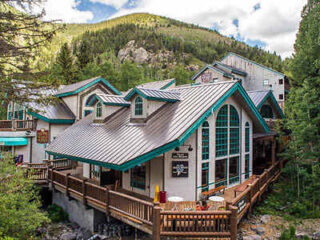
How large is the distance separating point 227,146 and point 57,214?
1114 cm

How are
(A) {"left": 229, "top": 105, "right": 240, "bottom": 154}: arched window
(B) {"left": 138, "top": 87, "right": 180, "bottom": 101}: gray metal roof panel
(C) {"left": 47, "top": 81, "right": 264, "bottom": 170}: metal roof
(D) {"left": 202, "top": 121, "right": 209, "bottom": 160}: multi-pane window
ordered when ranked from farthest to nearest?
(A) {"left": 229, "top": 105, "right": 240, "bottom": 154}: arched window < (B) {"left": 138, "top": 87, "right": 180, "bottom": 101}: gray metal roof panel < (D) {"left": 202, "top": 121, "right": 209, "bottom": 160}: multi-pane window < (C) {"left": 47, "top": 81, "right": 264, "bottom": 170}: metal roof

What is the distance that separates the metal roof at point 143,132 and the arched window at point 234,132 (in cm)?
165

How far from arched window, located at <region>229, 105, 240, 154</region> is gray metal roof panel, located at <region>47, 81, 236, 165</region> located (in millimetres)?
1920

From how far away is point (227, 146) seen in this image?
1307 cm

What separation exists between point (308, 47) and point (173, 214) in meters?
14.6

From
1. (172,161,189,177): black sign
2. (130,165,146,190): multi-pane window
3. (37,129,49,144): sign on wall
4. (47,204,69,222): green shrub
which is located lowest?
(47,204,69,222): green shrub

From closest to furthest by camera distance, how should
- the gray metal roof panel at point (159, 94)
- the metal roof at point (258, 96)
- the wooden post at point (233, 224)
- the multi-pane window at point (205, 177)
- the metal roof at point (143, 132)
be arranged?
the wooden post at point (233, 224)
the metal roof at point (143, 132)
the multi-pane window at point (205, 177)
the gray metal roof panel at point (159, 94)
the metal roof at point (258, 96)

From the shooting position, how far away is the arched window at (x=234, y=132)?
13420 mm

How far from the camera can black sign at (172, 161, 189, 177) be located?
10.8m

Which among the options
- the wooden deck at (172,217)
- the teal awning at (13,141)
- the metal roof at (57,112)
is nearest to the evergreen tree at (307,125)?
the wooden deck at (172,217)

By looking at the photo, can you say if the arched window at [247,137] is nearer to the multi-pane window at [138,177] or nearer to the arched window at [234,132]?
the arched window at [234,132]

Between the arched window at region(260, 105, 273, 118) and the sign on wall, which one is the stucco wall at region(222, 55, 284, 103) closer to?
the arched window at region(260, 105, 273, 118)

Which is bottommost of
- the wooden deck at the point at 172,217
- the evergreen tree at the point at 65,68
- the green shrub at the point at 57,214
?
the green shrub at the point at 57,214

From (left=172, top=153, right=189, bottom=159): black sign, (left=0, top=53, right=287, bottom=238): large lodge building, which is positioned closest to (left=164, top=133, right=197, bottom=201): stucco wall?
(left=0, top=53, right=287, bottom=238): large lodge building
